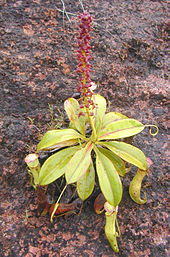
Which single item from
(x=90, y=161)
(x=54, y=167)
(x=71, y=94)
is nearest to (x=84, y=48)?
(x=90, y=161)

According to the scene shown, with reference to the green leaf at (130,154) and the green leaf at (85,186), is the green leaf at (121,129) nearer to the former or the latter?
the green leaf at (130,154)

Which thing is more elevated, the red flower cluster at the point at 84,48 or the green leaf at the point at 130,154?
the red flower cluster at the point at 84,48

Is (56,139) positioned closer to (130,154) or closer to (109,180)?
(109,180)

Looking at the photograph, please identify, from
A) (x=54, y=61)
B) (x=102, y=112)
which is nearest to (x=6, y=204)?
(x=102, y=112)

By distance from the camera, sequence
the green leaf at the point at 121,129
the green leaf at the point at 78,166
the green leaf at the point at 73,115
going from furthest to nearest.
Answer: the green leaf at the point at 73,115 < the green leaf at the point at 121,129 < the green leaf at the point at 78,166

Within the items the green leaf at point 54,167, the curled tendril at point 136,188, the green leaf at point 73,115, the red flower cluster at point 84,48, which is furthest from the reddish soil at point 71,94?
the red flower cluster at point 84,48

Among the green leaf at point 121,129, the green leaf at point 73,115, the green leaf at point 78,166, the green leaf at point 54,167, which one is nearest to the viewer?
the green leaf at point 78,166

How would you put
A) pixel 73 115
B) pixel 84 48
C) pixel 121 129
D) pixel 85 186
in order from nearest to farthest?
pixel 84 48 → pixel 85 186 → pixel 121 129 → pixel 73 115
